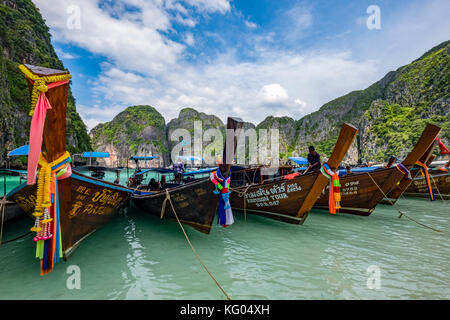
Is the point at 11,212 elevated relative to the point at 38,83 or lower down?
lower down

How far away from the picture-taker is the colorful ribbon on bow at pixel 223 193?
16.6 ft

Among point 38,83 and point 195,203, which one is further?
point 195,203

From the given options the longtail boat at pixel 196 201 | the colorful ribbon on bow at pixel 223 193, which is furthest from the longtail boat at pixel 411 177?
the longtail boat at pixel 196 201

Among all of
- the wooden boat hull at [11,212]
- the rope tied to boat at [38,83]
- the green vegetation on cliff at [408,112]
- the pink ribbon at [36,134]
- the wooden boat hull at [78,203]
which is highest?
the green vegetation on cliff at [408,112]

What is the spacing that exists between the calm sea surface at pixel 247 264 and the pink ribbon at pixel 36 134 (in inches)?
75.8

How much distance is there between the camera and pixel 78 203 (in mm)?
4297

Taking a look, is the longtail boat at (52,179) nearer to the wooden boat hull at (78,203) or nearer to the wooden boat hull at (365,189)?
the wooden boat hull at (78,203)

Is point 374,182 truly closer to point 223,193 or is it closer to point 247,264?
point 223,193

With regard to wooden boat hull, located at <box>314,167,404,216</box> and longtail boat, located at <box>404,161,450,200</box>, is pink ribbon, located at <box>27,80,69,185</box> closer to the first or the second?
wooden boat hull, located at <box>314,167,404,216</box>

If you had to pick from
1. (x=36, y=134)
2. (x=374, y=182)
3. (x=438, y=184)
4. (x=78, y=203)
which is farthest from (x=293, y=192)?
(x=438, y=184)

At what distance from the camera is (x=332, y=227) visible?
6.91 meters

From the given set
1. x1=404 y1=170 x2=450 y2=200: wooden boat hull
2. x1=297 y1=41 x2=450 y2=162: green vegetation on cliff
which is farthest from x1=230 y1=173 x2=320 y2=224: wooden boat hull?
x1=297 y1=41 x2=450 y2=162: green vegetation on cliff

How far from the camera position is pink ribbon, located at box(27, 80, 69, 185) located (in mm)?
2762

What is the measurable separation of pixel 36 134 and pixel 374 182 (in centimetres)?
937
